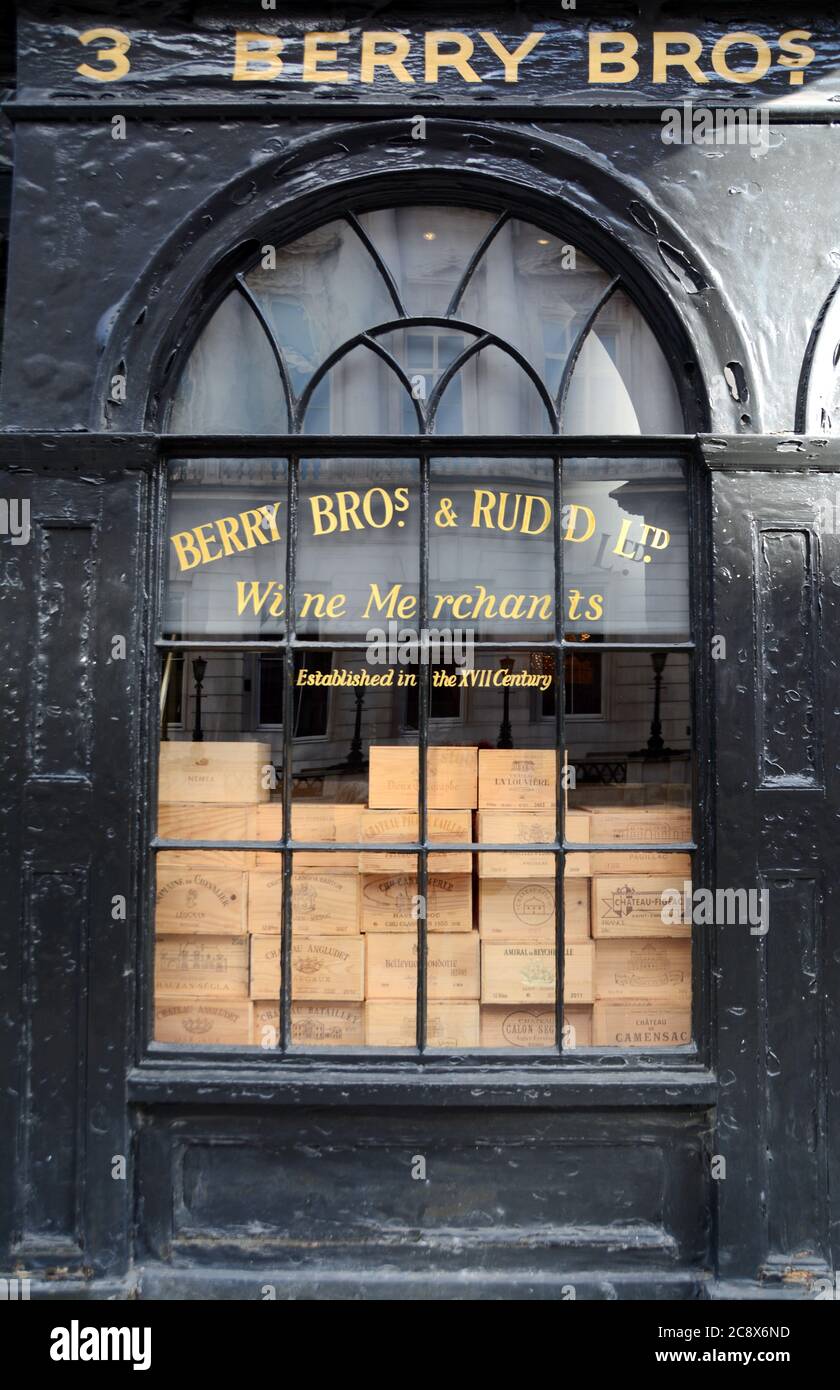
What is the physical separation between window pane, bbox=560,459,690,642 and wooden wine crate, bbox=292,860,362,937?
4.67ft

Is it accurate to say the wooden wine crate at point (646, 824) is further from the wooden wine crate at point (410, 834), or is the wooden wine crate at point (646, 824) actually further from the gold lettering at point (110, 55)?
the gold lettering at point (110, 55)

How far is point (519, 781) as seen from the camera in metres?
3.68

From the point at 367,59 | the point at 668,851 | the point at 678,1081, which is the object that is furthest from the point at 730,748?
the point at 367,59

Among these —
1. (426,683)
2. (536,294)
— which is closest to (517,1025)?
(426,683)

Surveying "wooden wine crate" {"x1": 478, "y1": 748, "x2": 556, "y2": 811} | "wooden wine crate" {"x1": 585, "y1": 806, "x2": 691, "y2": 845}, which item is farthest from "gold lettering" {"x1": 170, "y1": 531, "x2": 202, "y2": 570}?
"wooden wine crate" {"x1": 585, "y1": 806, "x2": 691, "y2": 845}

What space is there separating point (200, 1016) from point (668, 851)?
6.81 feet

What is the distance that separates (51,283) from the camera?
3.65m

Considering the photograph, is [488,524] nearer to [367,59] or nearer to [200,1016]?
[367,59]

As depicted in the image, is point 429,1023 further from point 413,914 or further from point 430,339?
point 430,339

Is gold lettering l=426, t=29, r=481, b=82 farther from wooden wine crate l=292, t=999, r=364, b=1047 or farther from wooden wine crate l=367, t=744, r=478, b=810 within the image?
wooden wine crate l=292, t=999, r=364, b=1047

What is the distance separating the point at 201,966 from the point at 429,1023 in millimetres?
987

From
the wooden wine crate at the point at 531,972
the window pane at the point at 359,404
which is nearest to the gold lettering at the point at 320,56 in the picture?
the window pane at the point at 359,404

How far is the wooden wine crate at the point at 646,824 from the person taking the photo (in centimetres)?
368

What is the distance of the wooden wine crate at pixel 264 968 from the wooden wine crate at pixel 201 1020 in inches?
3.3
